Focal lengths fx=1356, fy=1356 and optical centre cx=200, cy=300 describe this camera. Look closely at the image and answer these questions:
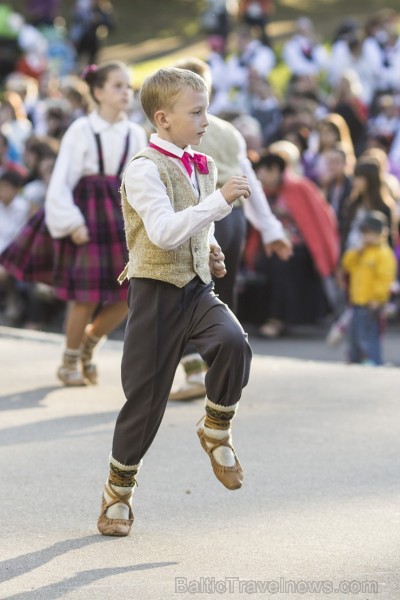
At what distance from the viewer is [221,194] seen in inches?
179

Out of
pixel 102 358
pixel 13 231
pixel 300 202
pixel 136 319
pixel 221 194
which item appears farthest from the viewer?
pixel 13 231

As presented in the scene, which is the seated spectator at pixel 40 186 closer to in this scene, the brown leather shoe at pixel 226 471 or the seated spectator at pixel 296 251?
the seated spectator at pixel 296 251

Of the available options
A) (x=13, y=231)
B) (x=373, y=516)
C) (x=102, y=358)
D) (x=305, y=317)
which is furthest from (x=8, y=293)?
(x=373, y=516)

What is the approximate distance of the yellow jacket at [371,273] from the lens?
10.2 meters

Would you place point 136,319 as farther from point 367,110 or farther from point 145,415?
point 367,110

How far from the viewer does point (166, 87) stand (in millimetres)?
4762

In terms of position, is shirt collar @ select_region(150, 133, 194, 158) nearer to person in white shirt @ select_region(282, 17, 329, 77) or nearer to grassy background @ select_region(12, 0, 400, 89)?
person in white shirt @ select_region(282, 17, 329, 77)

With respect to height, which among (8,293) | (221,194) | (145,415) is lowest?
(8,293)

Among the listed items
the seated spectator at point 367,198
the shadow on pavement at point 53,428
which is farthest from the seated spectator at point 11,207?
the shadow on pavement at point 53,428

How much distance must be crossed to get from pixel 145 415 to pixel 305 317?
310 inches

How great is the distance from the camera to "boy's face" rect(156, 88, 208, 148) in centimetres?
477

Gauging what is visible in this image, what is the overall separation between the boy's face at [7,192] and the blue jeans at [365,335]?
420 cm

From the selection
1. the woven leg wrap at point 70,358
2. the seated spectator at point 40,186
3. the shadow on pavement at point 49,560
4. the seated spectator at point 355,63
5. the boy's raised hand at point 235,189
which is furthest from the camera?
the seated spectator at point 355,63

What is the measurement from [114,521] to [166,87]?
1.56 meters
